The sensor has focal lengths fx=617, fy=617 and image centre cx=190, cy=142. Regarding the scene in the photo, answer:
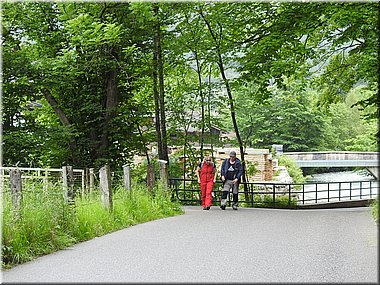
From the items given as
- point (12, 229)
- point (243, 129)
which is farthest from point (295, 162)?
point (12, 229)

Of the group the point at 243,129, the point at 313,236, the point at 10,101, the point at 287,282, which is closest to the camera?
the point at 287,282

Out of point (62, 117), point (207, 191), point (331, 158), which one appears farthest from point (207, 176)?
point (331, 158)

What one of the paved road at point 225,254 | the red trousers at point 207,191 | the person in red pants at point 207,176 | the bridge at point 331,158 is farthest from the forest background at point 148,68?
the bridge at point 331,158

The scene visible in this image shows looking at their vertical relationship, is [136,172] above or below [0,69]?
below

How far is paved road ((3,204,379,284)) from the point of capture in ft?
26.8

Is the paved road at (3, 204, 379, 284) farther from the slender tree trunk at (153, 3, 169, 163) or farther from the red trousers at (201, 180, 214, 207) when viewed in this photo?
the slender tree trunk at (153, 3, 169, 163)

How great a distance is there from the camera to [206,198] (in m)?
20.4

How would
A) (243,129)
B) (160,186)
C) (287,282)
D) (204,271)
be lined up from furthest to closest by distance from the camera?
(243,129), (160,186), (204,271), (287,282)

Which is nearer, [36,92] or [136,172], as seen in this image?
[36,92]

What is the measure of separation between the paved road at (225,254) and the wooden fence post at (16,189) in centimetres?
93

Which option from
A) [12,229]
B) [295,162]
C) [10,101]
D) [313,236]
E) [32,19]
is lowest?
[295,162]

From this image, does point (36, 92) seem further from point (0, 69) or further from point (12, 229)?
point (12, 229)

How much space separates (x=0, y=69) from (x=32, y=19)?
4932 mm

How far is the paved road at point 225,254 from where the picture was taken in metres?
8.16
